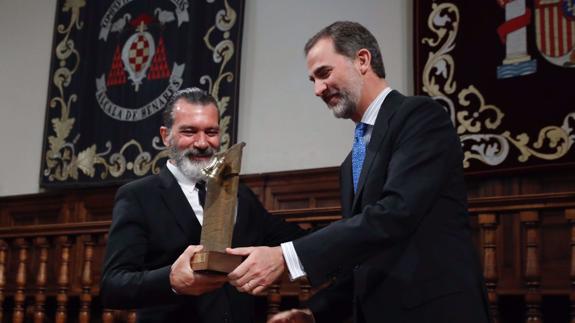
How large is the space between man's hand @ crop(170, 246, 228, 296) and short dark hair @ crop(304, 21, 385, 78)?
0.78 meters

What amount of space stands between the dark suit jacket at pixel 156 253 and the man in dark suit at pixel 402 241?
0.53 metres

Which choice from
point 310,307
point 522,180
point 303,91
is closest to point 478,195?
point 522,180

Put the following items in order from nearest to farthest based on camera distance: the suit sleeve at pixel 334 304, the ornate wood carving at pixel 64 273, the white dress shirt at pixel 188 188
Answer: the suit sleeve at pixel 334 304 < the white dress shirt at pixel 188 188 < the ornate wood carving at pixel 64 273

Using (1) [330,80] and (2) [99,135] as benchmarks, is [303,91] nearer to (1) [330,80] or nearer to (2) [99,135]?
(2) [99,135]


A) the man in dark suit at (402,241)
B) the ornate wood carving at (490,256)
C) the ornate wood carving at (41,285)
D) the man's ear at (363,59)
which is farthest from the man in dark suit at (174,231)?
the ornate wood carving at (41,285)

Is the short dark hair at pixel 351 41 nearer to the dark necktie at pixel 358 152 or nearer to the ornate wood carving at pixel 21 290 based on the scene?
the dark necktie at pixel 358 152

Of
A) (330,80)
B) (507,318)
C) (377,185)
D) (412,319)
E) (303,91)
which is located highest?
(303,91)

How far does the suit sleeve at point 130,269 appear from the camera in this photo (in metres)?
2.57

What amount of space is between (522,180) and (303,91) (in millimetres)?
1784

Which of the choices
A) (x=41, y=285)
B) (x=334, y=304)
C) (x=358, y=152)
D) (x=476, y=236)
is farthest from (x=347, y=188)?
(x=41, y=285)

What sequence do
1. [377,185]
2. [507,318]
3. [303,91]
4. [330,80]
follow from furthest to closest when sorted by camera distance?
[303,91] < [507,318] < [330,80] < [377,185]

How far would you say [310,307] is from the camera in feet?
8.61

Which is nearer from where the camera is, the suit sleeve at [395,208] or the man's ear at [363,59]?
the suit sleeve at [395,208]

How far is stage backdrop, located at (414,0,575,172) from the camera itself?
4715mm
